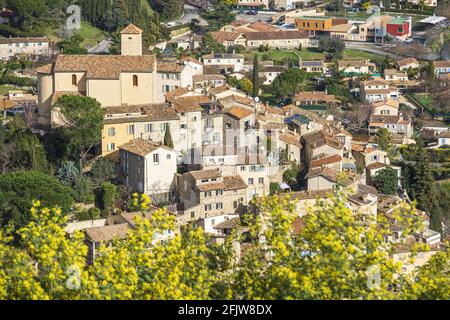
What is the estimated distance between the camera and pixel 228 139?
2428 centimetres

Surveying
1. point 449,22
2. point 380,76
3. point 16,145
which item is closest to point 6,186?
point 16,145

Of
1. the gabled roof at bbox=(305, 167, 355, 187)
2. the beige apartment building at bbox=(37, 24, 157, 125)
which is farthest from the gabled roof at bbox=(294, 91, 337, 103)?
the gabled roof at bbox=(305, 167, 355, 187)

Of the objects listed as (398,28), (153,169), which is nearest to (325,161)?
(153,169)

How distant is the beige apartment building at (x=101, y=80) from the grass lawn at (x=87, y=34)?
16.1 metres

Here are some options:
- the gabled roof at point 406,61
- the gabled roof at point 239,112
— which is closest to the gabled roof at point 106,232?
the gabled roof at point 239,112

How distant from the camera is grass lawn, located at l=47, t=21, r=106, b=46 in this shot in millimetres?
40750

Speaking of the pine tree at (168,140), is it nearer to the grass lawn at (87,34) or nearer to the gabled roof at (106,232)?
the gabled roof at (106,232)

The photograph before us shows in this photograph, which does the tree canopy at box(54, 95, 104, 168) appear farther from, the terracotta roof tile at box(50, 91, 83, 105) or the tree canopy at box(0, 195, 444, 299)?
the tree canopy at box(0, 195, 444, 299)

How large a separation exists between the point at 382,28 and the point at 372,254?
38553mm

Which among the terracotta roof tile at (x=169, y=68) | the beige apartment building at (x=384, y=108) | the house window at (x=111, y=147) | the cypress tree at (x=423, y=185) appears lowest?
the cypress tree at (x=423, y=185)

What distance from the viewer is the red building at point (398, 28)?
155 feet

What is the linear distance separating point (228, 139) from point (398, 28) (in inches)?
987

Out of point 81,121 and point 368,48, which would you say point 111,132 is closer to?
point 81,121
